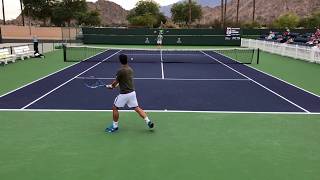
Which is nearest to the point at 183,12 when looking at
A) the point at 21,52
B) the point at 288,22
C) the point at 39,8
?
the point at 39,8

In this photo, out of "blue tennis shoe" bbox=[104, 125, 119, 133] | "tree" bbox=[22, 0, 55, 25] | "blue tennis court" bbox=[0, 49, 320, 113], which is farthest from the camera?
"tree" bbox=[22, 0, 55, 25]

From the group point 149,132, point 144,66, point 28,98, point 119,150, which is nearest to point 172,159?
point 119,150

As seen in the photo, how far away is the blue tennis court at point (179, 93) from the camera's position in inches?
481

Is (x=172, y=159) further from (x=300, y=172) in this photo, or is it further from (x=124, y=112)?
(x=124, y=112)

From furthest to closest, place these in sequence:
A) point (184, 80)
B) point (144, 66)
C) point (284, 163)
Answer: point (144, 66)
point (184, 80)
point (284, 163)

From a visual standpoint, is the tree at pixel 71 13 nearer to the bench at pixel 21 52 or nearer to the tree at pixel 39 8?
the tree at pixel 39 8

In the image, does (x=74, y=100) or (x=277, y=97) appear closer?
(x=74, y=100)

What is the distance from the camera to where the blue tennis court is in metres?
12.2

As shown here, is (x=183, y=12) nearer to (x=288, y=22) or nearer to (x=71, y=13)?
(x=71, y=13)

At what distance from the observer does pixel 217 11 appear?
190500mm

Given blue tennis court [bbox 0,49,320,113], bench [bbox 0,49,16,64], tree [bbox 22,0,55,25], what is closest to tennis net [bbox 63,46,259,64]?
bench [bbox 0,49,16,64]

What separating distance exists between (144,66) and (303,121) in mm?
14820

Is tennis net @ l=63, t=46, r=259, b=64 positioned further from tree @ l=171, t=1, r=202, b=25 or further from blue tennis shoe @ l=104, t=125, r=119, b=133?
tree @ l=171, t=1, r=202, b=25

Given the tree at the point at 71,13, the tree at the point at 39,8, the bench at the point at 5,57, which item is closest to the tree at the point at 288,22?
the tree at the point at 71,13
